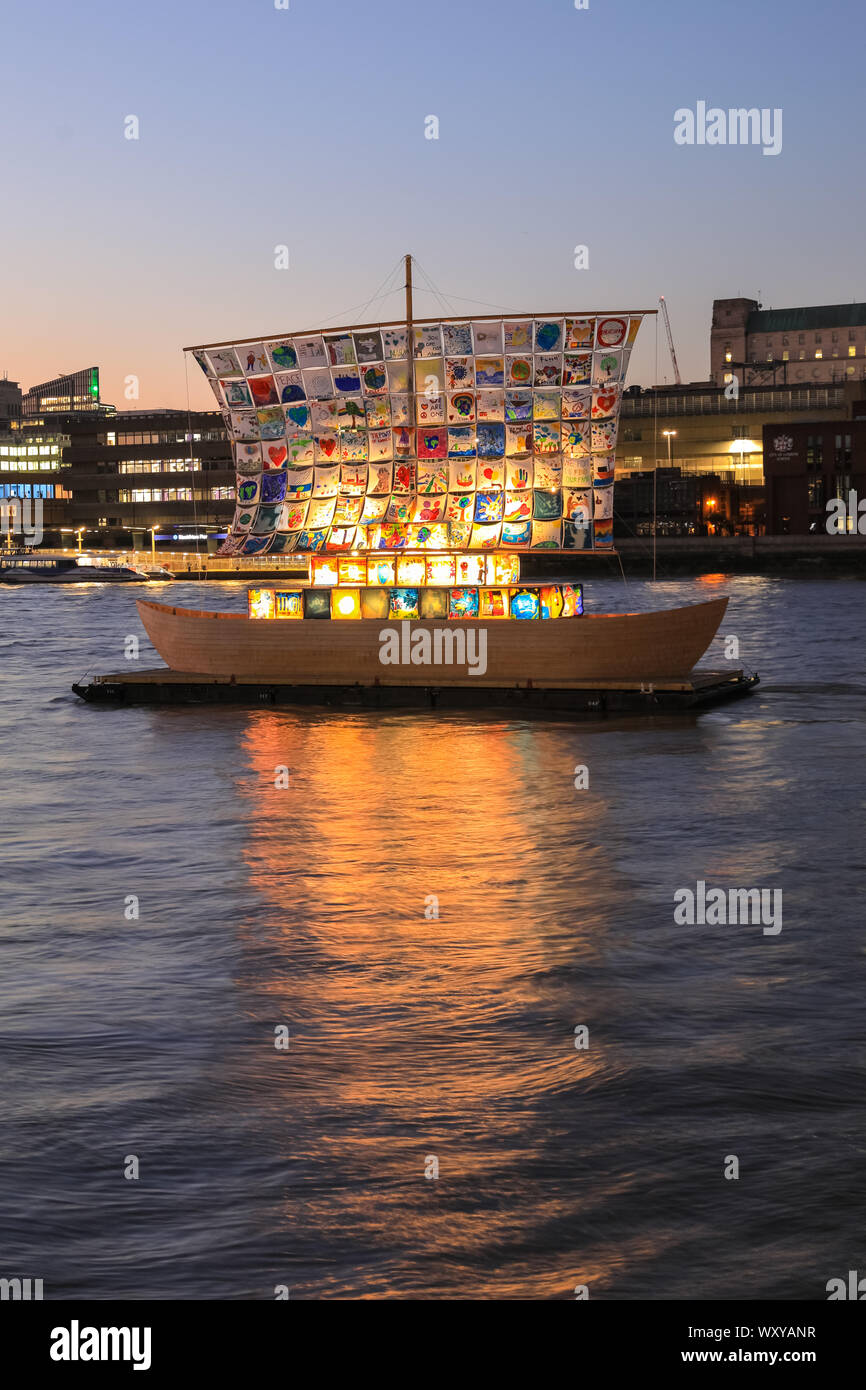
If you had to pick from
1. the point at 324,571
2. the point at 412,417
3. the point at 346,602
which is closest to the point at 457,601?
the point at 346,602

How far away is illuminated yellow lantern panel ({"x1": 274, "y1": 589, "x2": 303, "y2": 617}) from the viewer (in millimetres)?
40625

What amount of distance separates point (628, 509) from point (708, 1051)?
158 metres

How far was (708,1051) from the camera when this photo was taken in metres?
12.9

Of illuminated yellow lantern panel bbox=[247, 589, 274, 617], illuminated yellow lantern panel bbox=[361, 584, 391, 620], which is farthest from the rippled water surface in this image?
illuminated yellow lantern panel bbox=[247, 589, 274, 617]

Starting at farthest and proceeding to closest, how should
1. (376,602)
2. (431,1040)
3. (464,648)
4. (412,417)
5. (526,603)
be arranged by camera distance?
(412,417) → (464,648) → (376,602) → (526,603) → (431,1040)

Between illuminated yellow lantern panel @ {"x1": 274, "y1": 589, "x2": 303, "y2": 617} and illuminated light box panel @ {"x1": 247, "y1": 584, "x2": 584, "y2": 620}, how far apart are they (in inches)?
19.1

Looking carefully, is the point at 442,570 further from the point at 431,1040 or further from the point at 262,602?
the point at 431,1040

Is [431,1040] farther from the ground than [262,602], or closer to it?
closer to it

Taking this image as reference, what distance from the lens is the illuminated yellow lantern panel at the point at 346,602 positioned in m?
40.0

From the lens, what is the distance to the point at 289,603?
40844 millimetres

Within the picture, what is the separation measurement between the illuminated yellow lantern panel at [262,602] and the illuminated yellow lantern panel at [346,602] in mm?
1898

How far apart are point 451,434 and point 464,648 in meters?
6.19

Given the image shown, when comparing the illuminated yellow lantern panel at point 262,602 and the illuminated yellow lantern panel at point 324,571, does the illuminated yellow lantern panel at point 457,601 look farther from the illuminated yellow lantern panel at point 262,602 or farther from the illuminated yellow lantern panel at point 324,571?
the illuminated yellow lantern panel at point 262,602
